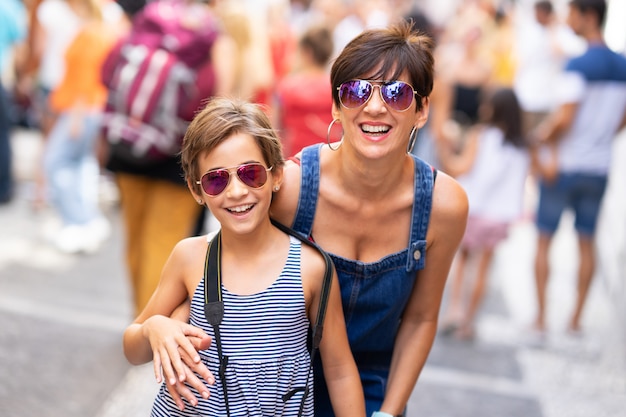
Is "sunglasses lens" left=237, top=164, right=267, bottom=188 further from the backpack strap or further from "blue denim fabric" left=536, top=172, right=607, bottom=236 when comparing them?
"blue denim fabric" left=536, top=172, right=607, bottom=236

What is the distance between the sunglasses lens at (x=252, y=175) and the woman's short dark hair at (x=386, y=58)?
1.04 feet

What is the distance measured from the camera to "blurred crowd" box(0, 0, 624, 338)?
5.53 meters

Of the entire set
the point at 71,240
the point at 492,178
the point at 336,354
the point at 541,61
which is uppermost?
the point at 541,61

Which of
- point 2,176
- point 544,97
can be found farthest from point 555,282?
point 2,176

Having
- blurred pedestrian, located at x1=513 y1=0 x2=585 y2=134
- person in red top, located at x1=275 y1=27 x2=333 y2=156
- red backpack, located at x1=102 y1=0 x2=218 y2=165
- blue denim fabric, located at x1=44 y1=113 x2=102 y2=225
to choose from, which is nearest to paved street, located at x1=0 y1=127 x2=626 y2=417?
blue denim fabric, located at x1=44 y1=113 x2=102 y2=225

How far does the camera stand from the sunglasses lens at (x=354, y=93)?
85.8 inches

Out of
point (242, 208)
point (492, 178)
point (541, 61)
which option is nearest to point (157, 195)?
point (492, 178)

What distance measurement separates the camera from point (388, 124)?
220 cm

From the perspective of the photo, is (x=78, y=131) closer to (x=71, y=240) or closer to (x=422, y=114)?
(x=71, y=240)

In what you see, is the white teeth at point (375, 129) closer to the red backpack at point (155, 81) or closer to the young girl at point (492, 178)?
the red backpack at point (155, 81)

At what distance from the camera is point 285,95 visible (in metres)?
5.43

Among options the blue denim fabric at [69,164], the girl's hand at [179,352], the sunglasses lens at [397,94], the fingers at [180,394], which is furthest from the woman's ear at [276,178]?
the blue denim fabric at [69,164]

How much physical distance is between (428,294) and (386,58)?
0.70 metres

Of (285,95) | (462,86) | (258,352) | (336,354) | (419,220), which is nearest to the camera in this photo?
(258,352)
